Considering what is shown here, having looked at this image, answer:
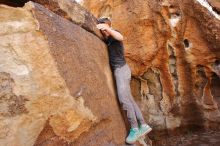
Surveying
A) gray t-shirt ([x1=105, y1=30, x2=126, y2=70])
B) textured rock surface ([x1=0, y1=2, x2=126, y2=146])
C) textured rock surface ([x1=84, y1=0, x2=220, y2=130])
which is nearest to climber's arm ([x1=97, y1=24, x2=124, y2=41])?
gray t-shirt ([x1=105, y1=30, x2=126, y2=70])

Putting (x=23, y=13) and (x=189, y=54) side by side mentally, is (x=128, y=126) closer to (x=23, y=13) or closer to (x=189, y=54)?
(x=23, y=13)

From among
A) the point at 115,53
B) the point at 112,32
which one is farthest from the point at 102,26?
the point at 115,53

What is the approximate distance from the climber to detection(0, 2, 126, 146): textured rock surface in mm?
770

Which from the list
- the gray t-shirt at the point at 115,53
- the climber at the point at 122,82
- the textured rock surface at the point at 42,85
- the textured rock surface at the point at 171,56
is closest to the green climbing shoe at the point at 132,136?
the climber at the point at 122,82

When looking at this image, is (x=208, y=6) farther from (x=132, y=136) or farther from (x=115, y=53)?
(x=132, y=136)

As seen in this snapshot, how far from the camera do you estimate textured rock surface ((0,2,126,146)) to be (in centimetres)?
379

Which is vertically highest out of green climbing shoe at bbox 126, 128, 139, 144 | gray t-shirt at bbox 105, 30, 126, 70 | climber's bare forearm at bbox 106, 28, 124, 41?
climber's bare forearm at bbox 106, 28, 124, 41

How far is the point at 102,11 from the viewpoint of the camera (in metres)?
9.17

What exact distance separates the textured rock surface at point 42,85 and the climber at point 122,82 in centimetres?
77

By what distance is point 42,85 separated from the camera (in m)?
Result: 3.94

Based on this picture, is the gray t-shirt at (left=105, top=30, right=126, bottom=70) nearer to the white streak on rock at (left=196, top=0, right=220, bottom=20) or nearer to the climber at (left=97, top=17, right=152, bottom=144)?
the climber at (left=97, top=17, right=152, bottom=144)

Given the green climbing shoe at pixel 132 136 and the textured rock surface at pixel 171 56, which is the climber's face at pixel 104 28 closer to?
the green climbing shoe at pixel 132 136

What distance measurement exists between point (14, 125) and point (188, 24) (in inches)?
243

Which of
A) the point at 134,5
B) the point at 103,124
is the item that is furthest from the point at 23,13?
the point at 134,5
